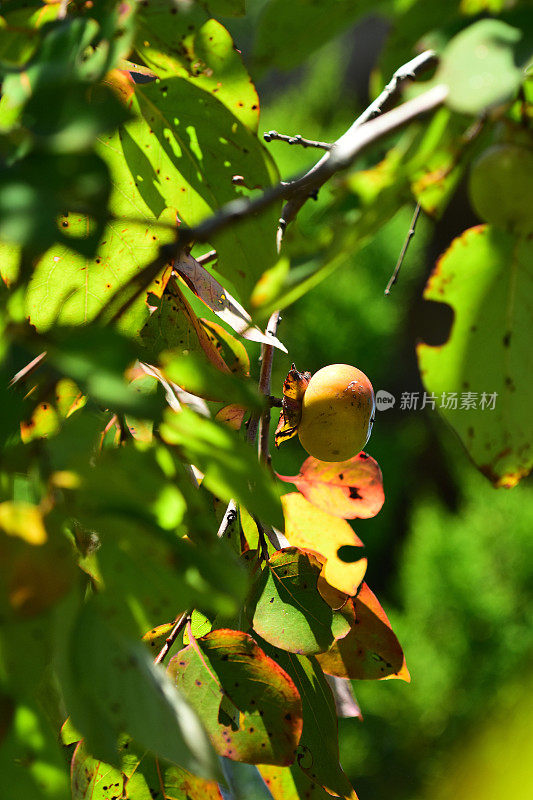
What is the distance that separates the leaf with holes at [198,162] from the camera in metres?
0.37

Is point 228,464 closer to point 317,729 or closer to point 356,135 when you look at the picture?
point 356,135

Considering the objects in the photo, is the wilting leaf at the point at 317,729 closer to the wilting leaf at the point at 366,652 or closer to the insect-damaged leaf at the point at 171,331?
the wilting leaf at the point at 366,652

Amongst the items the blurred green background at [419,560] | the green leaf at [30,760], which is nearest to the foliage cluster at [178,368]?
the green leaf at [30,760]

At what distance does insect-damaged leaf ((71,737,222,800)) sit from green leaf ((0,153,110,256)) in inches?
10.8

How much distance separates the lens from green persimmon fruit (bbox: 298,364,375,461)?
19.1 inches

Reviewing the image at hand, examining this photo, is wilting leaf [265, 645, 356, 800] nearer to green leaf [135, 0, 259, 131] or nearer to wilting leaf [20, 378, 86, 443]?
wilting leaf [20, 378, 86, 443]

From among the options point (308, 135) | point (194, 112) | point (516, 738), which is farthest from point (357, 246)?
point (516, 738)

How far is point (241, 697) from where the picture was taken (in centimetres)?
37

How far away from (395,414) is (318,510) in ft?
11.4

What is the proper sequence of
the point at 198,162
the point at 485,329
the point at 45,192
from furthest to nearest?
1. the point at 198,162
2. the point at 485,329
3. the point at 45,192

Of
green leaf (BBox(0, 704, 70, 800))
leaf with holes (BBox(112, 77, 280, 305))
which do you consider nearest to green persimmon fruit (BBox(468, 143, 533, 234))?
leaf with holes (BBox(112, 77, 280, 305))

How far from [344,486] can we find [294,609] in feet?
0.39

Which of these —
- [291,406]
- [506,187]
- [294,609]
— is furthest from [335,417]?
[506,187]

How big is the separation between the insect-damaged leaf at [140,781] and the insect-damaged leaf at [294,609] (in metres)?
0.08
